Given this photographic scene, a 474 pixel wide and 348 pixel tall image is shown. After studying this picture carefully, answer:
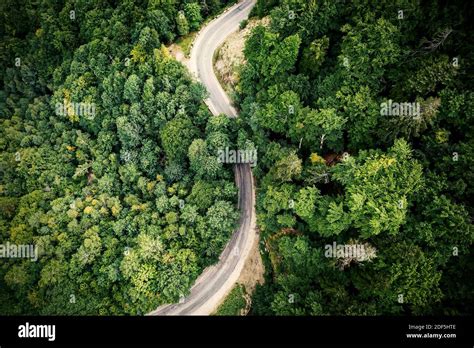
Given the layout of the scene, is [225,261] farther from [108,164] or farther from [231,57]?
[231,57]

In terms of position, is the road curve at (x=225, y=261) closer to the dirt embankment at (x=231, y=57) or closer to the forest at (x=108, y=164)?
the forest at (x=108, y=164)

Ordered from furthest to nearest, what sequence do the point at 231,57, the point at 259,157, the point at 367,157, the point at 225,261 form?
the point at 231,57, the point at 225,261, the point at 259,157, the point at 367,157

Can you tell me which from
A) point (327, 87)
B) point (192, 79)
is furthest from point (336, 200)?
point (192, 79)

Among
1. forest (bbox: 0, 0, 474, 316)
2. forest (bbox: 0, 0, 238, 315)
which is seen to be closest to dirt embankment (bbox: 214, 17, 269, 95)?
forest (bbox: 0, 0, 474, 316)

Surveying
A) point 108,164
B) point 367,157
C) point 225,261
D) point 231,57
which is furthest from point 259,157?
point 108,164

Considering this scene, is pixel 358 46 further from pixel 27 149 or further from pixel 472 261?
pixel 27 149
